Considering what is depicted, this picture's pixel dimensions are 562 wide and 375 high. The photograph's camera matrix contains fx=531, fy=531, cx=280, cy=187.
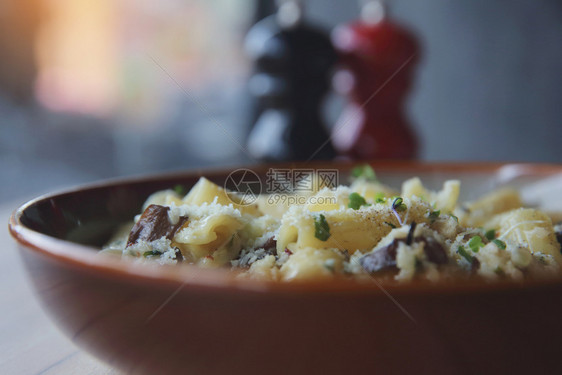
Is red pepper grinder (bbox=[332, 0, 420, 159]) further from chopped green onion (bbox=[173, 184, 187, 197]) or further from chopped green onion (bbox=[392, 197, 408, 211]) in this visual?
chopped green onion (bbox=[392, 197, 408, 211])

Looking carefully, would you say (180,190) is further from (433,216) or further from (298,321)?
(298,321)

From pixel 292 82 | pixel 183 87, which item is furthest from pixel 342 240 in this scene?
pixel 183 87

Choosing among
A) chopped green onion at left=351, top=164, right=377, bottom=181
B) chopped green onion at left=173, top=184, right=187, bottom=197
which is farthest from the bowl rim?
chopped green onion at left=351, top=164, right=377, bottom=181

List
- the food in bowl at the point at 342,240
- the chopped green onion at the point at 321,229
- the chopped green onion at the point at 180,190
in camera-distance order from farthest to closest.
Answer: the chopped green onion at the point at 180,190 < the chopped green onion at the point at 321,229 < the food in bowl at the point at 342,240

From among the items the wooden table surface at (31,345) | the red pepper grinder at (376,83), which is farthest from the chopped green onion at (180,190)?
the red pepper grinder at (376,83)

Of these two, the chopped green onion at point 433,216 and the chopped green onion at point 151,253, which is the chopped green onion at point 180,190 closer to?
the chopped green onion at point 151,253

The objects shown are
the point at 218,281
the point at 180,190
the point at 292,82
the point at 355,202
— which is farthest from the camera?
the point at 292,82
